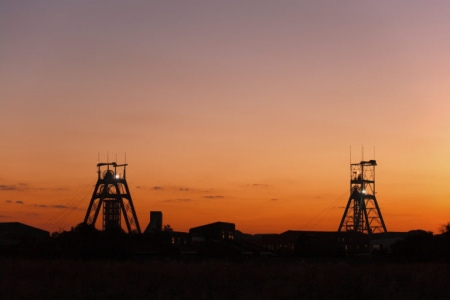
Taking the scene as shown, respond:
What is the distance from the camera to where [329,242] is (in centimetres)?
8919

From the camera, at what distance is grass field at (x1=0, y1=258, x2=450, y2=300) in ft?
87.6

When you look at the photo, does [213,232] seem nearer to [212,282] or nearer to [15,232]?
[15,232]

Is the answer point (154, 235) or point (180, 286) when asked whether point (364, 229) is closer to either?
point (154, 235)

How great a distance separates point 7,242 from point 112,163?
27.6 meters

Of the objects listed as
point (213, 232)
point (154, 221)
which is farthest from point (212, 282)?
point (154, 221)

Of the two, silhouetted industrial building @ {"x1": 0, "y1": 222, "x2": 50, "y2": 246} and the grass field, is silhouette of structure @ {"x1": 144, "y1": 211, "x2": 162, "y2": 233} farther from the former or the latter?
the grass field

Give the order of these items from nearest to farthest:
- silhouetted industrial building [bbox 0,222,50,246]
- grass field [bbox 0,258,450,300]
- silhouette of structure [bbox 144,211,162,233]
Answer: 1. grass field [bbox 0,258,450,300]
2. silhouetted industrial building [bbox 0,222,50,246]
3. silhouette of structure [bbox 144,211,162,233]

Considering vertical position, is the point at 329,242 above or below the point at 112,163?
below

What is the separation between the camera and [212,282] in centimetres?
3078

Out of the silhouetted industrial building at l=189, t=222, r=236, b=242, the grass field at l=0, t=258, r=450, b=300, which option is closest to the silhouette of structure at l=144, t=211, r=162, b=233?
the silhouetted industrial building at l=189, t=222, r=236, b=242

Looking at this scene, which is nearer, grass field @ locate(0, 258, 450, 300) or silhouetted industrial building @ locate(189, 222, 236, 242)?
grass field @ locate(0, 258, 450, 300)

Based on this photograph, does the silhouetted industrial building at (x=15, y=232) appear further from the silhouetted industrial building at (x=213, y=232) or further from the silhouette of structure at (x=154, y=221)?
the silhouetted industrial building at (x=213, y=232)

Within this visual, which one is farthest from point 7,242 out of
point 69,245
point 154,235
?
point 69,245

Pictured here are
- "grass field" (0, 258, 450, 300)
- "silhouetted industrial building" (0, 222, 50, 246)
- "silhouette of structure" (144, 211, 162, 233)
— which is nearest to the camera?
"grass field" (0, 258, 450, 300)
